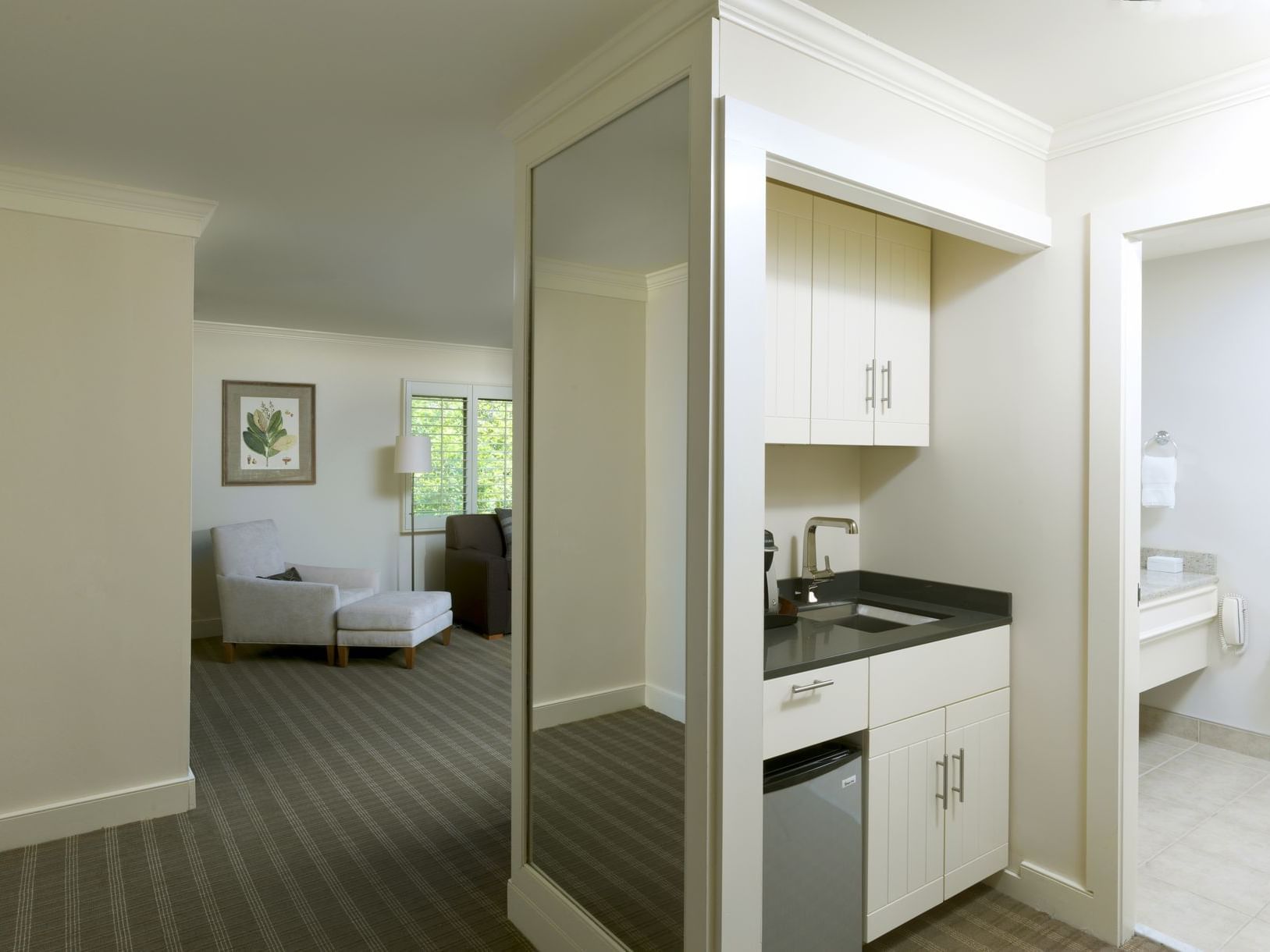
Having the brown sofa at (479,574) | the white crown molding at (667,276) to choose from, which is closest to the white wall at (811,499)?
the white crown molding at (667,276)

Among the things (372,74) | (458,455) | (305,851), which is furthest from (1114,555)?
(458,455)

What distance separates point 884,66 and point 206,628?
6168 mm

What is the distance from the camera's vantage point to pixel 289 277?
14.9 ft

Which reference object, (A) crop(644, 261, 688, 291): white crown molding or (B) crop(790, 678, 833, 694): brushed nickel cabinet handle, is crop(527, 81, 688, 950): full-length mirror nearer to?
(A) crop(644, 261, 688, 291): white crown molding

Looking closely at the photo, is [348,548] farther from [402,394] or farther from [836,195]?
[836,195]

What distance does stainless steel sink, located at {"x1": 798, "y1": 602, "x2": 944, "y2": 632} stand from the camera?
2.69 metres

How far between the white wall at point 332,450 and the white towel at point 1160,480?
5454 mm

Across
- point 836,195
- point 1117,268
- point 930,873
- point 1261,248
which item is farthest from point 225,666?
point 1261,248

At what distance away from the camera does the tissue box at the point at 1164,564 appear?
3639mm

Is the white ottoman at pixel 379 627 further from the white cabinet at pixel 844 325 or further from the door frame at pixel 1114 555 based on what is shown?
the door frame at pixel 1114 555

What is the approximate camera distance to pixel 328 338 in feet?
21.6

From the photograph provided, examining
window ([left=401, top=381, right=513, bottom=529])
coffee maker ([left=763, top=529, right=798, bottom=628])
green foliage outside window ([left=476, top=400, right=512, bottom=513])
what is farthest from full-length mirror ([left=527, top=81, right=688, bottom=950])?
green foliage outside window ([left=476, top=400, right=512, bottom=513])

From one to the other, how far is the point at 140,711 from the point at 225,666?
2.47 metres

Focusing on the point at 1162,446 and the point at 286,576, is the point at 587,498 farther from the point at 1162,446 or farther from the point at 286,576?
the point at 286,576
